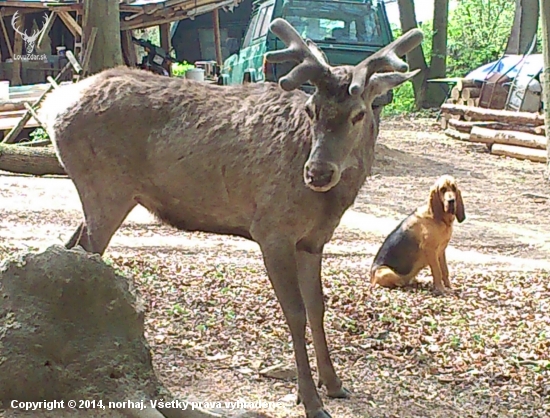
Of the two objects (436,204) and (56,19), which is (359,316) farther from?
(56,19)

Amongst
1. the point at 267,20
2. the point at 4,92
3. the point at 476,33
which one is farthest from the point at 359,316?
the point at 476,33

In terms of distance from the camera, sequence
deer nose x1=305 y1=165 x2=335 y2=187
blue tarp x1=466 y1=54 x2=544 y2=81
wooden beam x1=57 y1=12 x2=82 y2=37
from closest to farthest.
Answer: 1. deer nose x1=305 y1=165 x2=335 y2=187
2. blue tarp x1=466 y1=54 x2=544 y2=81
3. wooden beam x1=57 y1=12 x2=82 y2=37

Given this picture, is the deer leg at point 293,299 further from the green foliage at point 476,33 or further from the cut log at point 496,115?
the green foliage at point 476,33

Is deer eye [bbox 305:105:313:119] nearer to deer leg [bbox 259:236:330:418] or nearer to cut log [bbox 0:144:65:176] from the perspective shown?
deer leg [bbox 259:236:330:418]

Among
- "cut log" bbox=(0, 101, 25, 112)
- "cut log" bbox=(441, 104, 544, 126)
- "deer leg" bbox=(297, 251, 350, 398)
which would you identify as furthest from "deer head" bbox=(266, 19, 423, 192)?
"cut log" bbox=(441, 104, 544, 126)

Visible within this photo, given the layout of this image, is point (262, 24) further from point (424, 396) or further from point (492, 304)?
point (424, 396)

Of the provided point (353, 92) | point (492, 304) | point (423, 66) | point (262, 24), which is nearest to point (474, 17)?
point (423, 66)

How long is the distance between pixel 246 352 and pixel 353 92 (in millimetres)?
2115

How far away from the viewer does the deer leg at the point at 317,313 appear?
489 centimetres

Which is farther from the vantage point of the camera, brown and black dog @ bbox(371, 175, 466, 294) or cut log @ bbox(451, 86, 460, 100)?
cut log @ bbox(451, 86, 460, 100)

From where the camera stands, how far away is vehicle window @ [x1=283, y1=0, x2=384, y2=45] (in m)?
14.6

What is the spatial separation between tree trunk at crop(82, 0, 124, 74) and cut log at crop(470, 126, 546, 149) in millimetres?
10438

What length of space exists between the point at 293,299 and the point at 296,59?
1326 millimetres

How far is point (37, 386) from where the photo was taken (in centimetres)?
317
